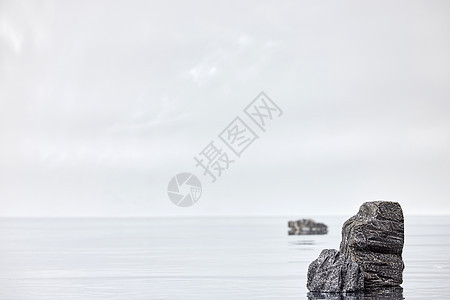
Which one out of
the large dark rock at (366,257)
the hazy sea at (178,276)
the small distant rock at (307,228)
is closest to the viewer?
the large dark rock at (366,257)

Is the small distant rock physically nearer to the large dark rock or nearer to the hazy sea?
the hazy sea

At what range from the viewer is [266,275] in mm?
60438

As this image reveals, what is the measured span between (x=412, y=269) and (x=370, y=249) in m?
18.0

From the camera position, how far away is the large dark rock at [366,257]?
46.5 meters

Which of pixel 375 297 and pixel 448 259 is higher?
pixel 448 259

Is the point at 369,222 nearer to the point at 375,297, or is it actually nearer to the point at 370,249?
the point at 370,249

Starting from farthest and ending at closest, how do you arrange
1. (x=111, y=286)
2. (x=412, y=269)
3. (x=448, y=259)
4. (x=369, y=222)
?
(x=448, y=259) < (x=412, y=269) < (x=111, y=286) < (x=369, y=222)

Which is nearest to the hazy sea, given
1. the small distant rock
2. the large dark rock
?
the large dark rock

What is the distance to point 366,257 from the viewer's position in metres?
48.0

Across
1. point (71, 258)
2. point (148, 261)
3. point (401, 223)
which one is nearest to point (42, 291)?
point (401, 223)

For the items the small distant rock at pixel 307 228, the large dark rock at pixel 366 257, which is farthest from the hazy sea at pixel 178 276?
the small distant rock at pixel 307 228

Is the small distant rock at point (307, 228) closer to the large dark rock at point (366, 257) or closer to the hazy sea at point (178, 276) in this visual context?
the hazy sea at point (178, 276)

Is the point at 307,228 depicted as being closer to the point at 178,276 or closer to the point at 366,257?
the point at 178,276

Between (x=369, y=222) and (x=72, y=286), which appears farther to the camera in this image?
(x=72, y=286)
